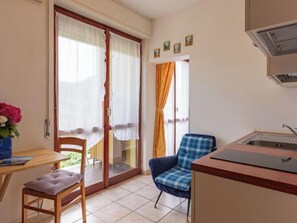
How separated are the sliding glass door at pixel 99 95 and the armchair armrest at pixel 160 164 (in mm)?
888

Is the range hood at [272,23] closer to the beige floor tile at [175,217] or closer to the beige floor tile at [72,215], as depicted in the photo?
the beige floor tile at [175,217]

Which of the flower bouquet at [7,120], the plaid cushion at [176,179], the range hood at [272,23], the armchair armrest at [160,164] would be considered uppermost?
the range hood at [272,23]

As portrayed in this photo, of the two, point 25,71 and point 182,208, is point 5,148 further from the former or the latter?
point 182,208

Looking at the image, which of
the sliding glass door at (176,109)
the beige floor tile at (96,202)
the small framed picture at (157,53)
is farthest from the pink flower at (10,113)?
the sliding glass door at (176,109)

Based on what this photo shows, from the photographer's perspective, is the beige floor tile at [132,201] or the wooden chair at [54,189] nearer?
the wooden chair at [54,189]

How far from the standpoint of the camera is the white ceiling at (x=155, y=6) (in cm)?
274

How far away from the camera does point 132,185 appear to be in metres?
3.03

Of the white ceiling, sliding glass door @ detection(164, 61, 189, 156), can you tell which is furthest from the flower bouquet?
sliding glass door @ detection(164, 61, 189, 156)

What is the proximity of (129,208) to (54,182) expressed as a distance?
3.25ft

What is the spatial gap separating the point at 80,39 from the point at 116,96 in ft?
3.09

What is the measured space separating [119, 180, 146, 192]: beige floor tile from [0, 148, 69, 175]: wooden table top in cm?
138

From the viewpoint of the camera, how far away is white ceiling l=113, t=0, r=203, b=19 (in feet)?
9.00

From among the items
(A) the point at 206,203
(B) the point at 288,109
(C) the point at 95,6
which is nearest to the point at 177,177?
(A) the point at 206,203

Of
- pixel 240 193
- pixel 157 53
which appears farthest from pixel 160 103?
pixel 240 193
